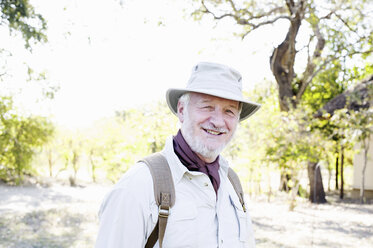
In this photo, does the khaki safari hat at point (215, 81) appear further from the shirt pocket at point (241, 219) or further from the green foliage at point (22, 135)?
the green foliage at point (22, 135)

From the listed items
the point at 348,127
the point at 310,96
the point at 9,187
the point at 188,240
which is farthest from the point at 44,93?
the point at 310,96

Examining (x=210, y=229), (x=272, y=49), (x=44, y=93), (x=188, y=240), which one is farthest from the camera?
(x=272, y=49)

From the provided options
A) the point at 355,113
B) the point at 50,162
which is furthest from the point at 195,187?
the point at 50,162

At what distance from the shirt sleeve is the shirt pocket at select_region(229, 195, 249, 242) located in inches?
22.3

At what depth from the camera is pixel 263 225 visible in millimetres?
8992

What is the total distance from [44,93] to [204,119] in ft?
18.6

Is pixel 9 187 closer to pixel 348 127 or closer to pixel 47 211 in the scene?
pixel 47 211

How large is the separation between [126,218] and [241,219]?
0.70 metres

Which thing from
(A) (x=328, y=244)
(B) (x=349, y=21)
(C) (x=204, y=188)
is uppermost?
(B) (x=349, y=21)

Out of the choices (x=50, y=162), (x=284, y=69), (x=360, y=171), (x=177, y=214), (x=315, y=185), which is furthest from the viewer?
(x=50, y=162)

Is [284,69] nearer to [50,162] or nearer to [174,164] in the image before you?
[174,164]

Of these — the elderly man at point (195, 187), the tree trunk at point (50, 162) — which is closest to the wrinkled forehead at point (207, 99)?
the elderly man at point (195, 187)

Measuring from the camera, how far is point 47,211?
36.0 ft

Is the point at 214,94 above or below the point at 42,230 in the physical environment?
above
